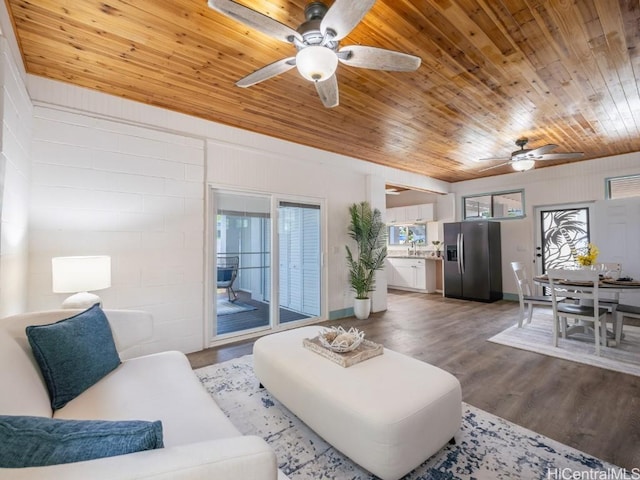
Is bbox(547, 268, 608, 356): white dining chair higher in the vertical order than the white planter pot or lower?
higher

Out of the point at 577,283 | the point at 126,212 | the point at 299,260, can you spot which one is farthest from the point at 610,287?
the point at 126,212

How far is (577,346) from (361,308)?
272cm

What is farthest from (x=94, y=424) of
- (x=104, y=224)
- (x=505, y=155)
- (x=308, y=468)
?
(x=505, y=155)

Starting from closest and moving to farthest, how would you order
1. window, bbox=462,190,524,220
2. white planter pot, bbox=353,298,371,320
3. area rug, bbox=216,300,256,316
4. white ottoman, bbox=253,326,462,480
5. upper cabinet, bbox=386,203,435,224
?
white ottoman, bbox=253,326,462,480 → area rug, bbox=216,300,256,316 → white planter pot, bbox=353,298,371,320 → window, bbox=462,190,524,220 → upper cabinet, bbox=386,203,435,224

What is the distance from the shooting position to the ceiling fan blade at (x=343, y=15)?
1.48 metres

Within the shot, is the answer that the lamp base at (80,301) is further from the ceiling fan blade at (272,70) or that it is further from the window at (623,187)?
the window at (623,187)

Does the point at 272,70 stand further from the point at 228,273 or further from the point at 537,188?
the point at 537,188

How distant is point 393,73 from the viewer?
2.62 meters

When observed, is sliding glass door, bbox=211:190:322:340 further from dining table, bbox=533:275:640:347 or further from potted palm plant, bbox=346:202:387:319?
dining table, bbox=533:275:640:347

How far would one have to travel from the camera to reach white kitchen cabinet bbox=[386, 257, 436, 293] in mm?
7285

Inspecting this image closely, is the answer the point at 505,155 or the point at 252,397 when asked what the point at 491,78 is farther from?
the point at 252,397

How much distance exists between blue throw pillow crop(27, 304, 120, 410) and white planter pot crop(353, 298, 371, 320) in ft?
11.9

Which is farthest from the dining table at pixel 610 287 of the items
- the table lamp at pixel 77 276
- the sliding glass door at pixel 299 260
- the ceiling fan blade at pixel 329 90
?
the table lamp at pixel 77 276

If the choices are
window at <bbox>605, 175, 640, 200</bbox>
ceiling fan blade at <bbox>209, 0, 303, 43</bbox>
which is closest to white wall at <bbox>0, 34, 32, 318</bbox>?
ceiling fan blade at <bbox>209, 0, 303, 43</bbox>
